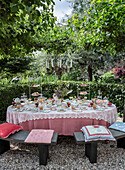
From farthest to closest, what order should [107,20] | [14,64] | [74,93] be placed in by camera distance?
[14,64] < [74,93] < [107,20]

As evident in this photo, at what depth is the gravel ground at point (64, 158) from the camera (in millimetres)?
Result: 2314

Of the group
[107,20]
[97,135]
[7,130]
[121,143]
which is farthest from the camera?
[107,20]

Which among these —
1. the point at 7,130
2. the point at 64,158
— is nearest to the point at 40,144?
the point at 64,158

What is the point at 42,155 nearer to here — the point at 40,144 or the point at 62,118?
the point at 40,144

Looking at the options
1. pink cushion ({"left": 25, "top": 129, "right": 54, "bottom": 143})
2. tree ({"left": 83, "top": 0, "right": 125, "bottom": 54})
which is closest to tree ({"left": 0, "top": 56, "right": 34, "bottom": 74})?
tree ({"left": 83, "top": 0, "right": 125, "bottom": 54})

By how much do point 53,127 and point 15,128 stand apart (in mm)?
798

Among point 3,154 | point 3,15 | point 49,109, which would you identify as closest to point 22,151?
point 3,154

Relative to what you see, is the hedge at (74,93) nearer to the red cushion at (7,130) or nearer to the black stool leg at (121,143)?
the black stool leg at (121,143)

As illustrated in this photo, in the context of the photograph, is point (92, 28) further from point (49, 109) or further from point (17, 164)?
point (17, 164)

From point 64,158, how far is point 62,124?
27.0 inches

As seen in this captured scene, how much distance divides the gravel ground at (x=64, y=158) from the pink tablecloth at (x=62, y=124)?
1.18 feet

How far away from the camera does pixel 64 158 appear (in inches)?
101

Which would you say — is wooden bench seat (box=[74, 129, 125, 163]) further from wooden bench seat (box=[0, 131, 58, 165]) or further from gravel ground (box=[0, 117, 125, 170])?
wooden bench seat (box=[0, 131, 58, 165])
